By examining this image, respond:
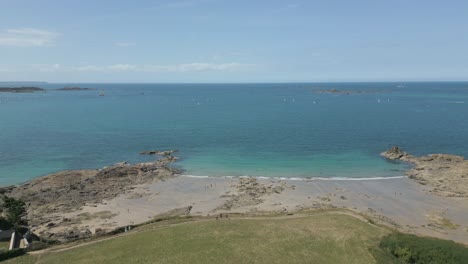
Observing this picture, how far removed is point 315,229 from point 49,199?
1497 inches

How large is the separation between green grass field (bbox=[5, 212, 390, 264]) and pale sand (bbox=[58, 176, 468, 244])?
380 inches

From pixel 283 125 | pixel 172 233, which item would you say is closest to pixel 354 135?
pixel 283 125

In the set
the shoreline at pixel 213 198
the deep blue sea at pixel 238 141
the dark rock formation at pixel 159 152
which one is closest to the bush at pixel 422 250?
the shoreline at pixel 213 198

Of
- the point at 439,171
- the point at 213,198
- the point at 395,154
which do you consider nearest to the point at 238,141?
the point at 395,154

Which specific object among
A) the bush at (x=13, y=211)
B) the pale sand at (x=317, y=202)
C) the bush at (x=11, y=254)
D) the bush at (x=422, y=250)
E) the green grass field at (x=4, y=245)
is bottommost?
the pale sand at (x=317, y=202)

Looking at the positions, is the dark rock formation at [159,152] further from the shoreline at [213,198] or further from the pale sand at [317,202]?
the pale sand at [317,202]

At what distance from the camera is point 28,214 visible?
45.6 metres

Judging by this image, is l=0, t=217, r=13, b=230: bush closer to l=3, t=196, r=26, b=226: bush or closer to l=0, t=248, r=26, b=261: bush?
l=3, t=196, r=26, b=226: bush

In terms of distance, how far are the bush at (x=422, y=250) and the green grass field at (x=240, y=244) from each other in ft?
5.05

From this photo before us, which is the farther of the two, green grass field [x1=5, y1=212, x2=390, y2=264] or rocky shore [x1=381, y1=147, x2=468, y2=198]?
rocky shore [x1=381, y1=147, x2=468, y2=198]

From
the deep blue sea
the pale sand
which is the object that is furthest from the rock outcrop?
the deep blue sea

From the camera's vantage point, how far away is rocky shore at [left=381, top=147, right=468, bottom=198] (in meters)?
52.8

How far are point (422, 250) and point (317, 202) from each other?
20684 mm

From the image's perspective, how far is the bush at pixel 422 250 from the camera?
27281 mm
